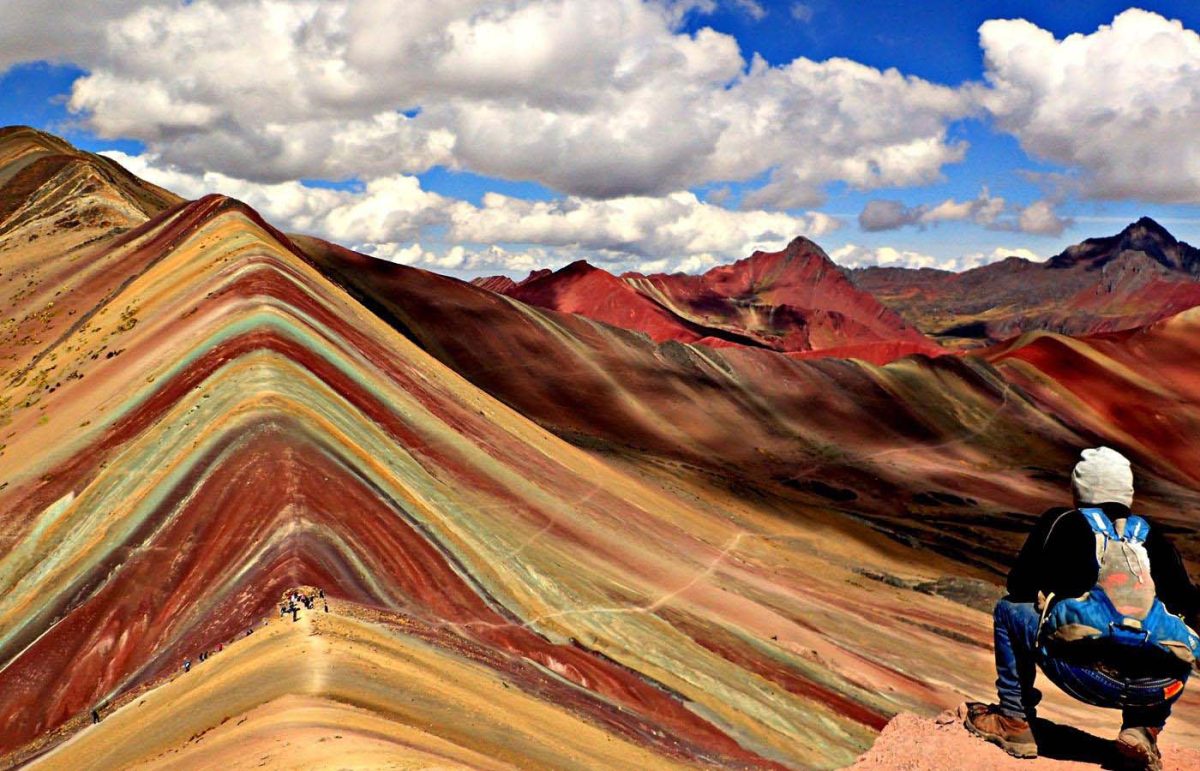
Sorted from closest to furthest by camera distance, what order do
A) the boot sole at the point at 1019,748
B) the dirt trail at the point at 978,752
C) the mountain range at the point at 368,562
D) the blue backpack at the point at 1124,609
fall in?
1. the blue backpack at the point at 1124,609
2. the dirt trail at the point at 978,752
3. the boot sole at the point at 1019,748
4. the mountain range at the point at 368,562

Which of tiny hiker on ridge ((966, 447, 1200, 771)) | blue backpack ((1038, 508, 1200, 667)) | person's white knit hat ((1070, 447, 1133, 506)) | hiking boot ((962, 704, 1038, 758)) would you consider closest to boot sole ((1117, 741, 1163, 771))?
tiny hiker on ridge ((966, 447, 1200, 771))

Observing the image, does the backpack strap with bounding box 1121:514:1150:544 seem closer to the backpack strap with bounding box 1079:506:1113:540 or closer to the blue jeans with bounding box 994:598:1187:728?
the backpack strap with bounding box 1079:506:1113:540

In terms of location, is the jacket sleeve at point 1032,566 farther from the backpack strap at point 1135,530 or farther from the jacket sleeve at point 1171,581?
the jacket sleeve at point 1171,581

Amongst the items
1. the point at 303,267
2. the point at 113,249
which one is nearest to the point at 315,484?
the point at 303,267

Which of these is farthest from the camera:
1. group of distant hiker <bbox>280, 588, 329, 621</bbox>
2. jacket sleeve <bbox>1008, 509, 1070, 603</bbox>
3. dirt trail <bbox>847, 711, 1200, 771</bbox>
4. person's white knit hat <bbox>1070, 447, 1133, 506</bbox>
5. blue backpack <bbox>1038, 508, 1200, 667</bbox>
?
group of distant hiker <bbox>280, 588, 329, 621</bbox>

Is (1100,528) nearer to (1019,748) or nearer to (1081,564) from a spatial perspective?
(1081,564)

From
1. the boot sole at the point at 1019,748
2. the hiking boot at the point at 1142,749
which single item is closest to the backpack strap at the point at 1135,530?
the hiking boot at the point at 1142,749

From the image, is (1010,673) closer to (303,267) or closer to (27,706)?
(27,706)

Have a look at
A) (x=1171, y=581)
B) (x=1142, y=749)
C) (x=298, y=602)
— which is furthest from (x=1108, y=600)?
(x=298, y=602)
